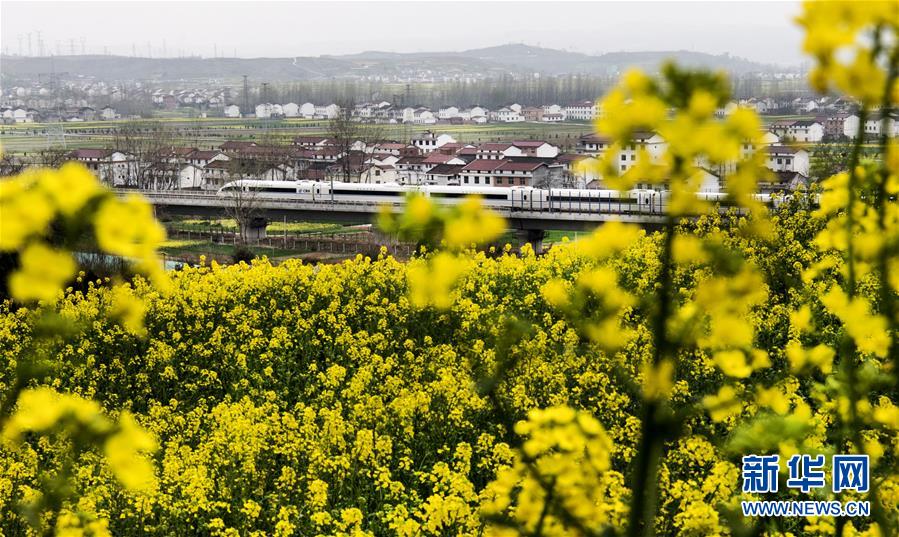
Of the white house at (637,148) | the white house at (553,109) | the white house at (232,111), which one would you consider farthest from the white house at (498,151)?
the white house at (232,111)

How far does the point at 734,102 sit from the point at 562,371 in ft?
28.3

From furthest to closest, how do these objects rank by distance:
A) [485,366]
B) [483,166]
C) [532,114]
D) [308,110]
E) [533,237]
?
[308,110] → [532,114] → [483,166] → [533,237] → [485,366]

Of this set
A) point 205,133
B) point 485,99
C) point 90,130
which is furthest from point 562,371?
point 485,99

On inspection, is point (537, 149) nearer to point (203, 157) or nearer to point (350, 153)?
point (350, 153)

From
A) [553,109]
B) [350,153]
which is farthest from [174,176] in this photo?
[553,109]

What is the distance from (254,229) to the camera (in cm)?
3812

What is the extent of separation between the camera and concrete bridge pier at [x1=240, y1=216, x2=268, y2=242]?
37219 millimetres

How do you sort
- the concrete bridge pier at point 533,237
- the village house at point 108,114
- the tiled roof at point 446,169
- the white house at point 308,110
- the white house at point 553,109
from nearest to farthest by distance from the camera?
1. the concrete bridge pier at point 533,237
2. the tiled roof at point 446,169
3. the white house at point 553,109
4. the village house at point 108,114
5. the white house at point 308,110

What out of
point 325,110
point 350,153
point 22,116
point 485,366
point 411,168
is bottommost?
point 411,168

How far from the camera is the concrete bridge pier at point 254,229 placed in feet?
122

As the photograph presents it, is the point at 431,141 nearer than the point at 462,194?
No

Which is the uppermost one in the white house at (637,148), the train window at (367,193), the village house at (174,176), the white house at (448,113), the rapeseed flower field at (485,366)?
the white house at (637,148)

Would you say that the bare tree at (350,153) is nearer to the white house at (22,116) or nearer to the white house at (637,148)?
the white house at (637,148)

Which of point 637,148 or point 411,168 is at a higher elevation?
point 637,148
